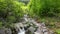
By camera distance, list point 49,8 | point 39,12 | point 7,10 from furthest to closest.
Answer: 1. point 39,12
2. point 49,8
3. point 7,10

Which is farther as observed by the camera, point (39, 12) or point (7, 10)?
point (39, 12)

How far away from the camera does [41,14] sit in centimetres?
3145

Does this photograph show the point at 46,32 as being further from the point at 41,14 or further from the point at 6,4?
the point at 41,14

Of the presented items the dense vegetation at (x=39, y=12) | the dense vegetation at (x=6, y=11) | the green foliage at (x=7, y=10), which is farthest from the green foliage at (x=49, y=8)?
the dense vegetation at (x=6, y=11)

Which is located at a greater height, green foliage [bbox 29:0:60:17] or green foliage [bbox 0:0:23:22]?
green foliage [bbox 0:0:23:22]

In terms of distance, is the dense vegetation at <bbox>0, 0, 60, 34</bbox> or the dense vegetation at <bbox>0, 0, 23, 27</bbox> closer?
the dense vegetation at <bbox>0, 0, 23, 27</bbox>

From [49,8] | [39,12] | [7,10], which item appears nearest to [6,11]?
[7,10]

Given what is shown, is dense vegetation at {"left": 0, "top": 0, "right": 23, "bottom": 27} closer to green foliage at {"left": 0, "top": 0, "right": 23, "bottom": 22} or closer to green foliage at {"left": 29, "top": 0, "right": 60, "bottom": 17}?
green foliage at {"left": 0, "top": 0, "right": 23, "bottom": 22}

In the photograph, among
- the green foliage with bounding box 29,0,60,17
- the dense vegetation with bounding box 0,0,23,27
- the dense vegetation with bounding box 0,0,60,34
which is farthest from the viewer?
the green foliage with bounding box 29,0,60,17

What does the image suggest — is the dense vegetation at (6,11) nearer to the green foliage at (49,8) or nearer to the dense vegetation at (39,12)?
the dense vegetation at (39,12)

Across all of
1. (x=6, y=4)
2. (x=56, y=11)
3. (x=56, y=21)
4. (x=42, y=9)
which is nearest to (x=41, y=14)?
(x=42, y=9)

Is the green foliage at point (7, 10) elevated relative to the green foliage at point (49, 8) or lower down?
elevated

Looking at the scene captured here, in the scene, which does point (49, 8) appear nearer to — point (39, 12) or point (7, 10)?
point (39, 12)

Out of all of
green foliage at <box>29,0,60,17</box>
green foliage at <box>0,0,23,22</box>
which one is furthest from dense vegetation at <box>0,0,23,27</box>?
green foliage at <box>29,0,60,17</box>
